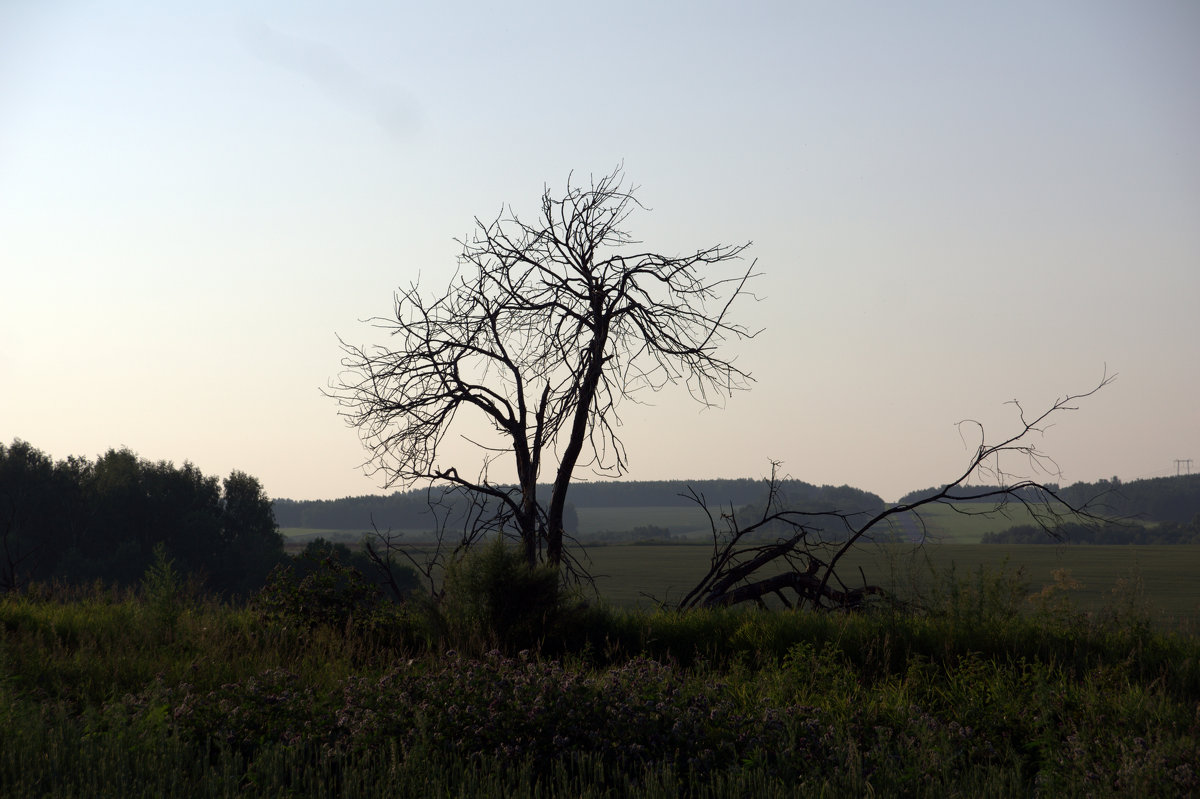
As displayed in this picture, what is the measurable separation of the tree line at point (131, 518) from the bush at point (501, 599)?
40861 millimetres

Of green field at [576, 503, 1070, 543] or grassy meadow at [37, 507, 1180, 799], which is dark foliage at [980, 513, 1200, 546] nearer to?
green field at [576, 503, 1070, 543]

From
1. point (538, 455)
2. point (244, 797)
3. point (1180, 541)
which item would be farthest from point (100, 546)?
point (1180, 541)

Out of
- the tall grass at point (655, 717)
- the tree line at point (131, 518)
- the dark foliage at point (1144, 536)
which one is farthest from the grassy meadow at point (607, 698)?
the dark foliage at point (1144, 536)

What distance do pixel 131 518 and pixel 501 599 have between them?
48765mm

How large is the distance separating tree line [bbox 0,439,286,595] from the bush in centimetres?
4086

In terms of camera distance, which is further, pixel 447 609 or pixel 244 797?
pixel 447 609

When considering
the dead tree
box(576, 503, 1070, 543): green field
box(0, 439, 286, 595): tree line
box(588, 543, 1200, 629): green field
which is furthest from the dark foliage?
the dead tree

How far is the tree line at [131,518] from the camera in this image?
46719 mm

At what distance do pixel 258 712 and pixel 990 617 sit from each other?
7.08 m

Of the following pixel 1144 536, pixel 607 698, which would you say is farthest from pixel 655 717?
pixel 1144 536

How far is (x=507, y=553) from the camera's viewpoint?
9609 mm

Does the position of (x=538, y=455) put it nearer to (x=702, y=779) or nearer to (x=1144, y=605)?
(x=702, y=779)

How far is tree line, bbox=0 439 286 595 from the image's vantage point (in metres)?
46.7

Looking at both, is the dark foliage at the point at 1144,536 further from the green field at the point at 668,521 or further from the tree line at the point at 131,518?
the tree line at the point at 131,518
